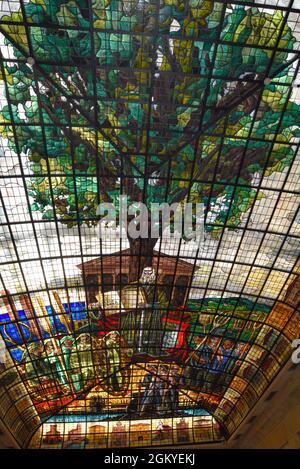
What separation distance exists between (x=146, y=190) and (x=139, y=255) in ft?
17.7

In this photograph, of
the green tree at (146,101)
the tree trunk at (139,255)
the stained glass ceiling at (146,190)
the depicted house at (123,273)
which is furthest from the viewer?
the depicted house at (123,273)

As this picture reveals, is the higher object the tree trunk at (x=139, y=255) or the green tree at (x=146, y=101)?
the green tree at (x=146, y=101)

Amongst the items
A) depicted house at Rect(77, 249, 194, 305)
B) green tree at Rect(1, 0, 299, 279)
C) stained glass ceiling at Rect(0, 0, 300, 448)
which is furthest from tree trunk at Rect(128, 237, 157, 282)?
green tree at Rect(1, 0, 299, 279)

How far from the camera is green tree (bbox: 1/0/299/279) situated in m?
16.7

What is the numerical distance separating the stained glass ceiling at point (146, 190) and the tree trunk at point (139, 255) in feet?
0.38

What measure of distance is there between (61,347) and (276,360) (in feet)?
52.6

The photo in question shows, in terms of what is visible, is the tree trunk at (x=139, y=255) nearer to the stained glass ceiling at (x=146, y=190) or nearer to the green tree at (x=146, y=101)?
the stained glass ceiling at (x=146, y=190)

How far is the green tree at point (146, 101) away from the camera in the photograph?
54.7ft

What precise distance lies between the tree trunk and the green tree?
→ 3.44 m

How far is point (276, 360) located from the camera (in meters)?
33.0

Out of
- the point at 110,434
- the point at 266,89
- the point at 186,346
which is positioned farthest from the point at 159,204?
the point at 110,434

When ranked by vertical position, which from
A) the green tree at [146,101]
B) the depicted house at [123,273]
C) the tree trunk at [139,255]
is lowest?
the depicted house at [123,273]

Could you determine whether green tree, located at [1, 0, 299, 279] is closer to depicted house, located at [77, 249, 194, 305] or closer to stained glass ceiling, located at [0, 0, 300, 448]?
stained glass ceiling, located at [0, 0, 300, 448]

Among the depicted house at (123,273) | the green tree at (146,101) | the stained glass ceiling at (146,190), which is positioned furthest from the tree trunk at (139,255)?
the green tree at (146,101)
